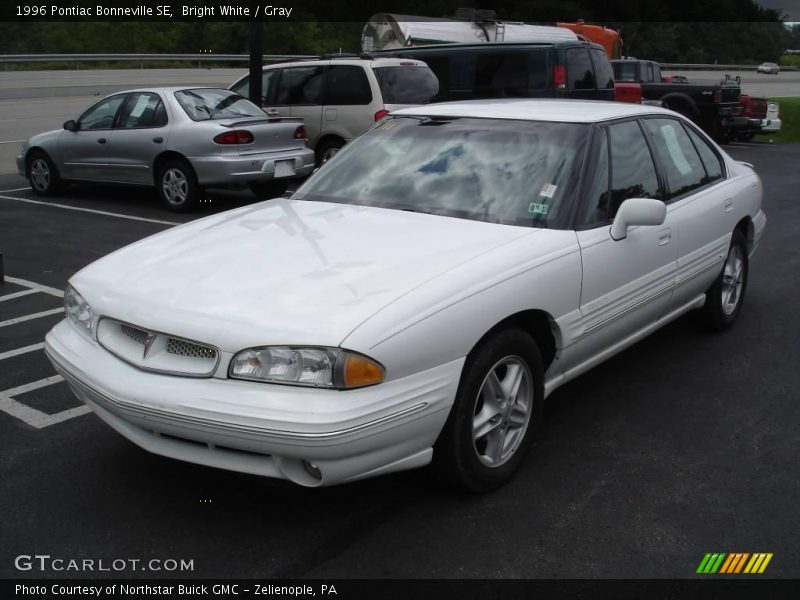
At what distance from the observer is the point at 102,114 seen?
11.2 meters

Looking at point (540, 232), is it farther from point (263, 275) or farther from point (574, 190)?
point (263, 275)

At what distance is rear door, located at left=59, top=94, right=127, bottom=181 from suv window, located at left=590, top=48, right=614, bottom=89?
23.2 feet

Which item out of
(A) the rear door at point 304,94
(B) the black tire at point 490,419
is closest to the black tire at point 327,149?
(A) the rear door at point 304,94

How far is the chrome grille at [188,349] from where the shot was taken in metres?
3.21

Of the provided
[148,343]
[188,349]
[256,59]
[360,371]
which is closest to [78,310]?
[148,343]

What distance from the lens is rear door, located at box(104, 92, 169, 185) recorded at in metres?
10.6

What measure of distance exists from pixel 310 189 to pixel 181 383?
6.06 ft

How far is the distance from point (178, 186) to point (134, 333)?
24.3ft

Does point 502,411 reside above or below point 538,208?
below

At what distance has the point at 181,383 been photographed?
3186 millimetres

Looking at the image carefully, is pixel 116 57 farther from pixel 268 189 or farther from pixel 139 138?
pixel 139 138

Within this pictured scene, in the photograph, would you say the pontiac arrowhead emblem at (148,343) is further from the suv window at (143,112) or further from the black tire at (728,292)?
the suv window at (143,112)

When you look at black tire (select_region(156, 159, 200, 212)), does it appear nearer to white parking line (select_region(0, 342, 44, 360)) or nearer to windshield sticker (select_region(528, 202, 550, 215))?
white parking line (select_region(0, 342, 44, 360))

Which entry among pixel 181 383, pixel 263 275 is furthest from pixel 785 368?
pixel 181 383
